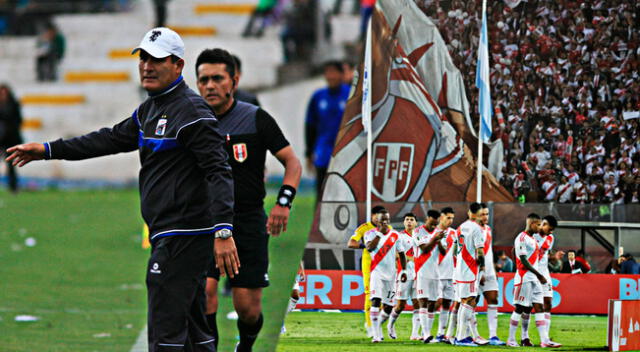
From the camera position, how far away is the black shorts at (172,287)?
16.4ft

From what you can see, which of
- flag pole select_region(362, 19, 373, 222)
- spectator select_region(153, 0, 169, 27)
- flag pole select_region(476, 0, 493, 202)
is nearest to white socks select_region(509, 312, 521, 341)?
flag pole select_region(476, 0, 493, 202)

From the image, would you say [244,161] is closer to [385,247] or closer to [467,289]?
[385,247]

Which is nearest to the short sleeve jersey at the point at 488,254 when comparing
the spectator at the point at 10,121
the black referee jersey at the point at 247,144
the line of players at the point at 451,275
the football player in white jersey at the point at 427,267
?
the line of players at the point at 451,275

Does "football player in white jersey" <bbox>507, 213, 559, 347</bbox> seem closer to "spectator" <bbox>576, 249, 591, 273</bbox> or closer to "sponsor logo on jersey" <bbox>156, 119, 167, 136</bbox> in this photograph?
"spectator" <bbox>576, 249, 591, 273</bbox>

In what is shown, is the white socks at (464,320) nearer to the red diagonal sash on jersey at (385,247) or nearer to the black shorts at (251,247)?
the red diagonal sash on jersey at (385,247)

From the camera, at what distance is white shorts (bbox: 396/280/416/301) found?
5.48m

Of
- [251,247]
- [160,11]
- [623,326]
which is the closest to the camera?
[623,326]

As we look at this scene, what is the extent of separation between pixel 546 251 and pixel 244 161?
186cm

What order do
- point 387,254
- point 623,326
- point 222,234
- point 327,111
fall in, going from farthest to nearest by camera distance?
point 327,111 → point 387,254 → point 623,326 → point 222,234

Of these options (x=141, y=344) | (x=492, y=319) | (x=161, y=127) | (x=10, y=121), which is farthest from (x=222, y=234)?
(x=10, y=121)

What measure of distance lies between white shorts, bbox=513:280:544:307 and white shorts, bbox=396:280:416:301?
0.52 m

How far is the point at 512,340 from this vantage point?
516 centimetres

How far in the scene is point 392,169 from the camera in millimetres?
5633

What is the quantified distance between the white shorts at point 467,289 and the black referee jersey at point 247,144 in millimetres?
1431
